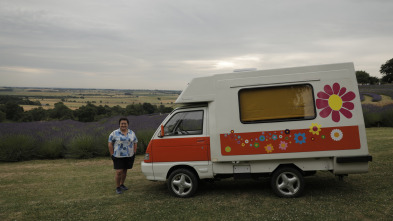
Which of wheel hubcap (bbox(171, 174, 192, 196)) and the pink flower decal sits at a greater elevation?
the pink flower decal

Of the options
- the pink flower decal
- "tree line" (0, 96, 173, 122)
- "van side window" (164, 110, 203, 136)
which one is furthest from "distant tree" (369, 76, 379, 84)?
"van side window" (164, 110, 203, 136)

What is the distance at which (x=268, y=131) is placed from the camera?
6.02m

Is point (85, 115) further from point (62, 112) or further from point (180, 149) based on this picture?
point (180, 149)

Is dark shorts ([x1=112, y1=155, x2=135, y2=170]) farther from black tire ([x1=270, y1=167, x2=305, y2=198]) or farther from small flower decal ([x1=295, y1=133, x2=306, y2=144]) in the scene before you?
small flower decal ([x1=295, y1=133, x2=306, y2=144])

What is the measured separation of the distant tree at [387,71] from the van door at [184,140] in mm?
72583

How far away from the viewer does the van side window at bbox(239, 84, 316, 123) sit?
5.99 meters

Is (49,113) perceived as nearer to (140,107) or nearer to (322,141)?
(140,107)

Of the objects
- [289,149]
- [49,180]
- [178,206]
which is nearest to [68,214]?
[178,206]

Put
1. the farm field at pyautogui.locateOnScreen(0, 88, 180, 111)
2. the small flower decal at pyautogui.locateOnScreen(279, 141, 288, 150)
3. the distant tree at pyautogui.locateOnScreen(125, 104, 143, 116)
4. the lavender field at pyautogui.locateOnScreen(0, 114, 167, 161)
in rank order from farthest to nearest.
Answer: the farm field at pyautogui.locateOnScreen(0, 88, 180, 111)
the distant tree at pyautogui.locateOnScreen(125, 104, 143, 116)
the lavender field at pyautogui.locateOnScreen(0, 114, 167, 161)
the small flower decal at pyautogui.locateOnScreen(279, 141, 288, 150)

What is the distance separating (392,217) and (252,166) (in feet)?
8.47

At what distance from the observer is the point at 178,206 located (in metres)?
6.02

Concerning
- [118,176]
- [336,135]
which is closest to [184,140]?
[118,176]

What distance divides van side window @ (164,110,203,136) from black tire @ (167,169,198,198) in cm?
87

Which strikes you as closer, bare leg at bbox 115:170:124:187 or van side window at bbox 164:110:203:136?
van side window at bbox 164:110:203:136
